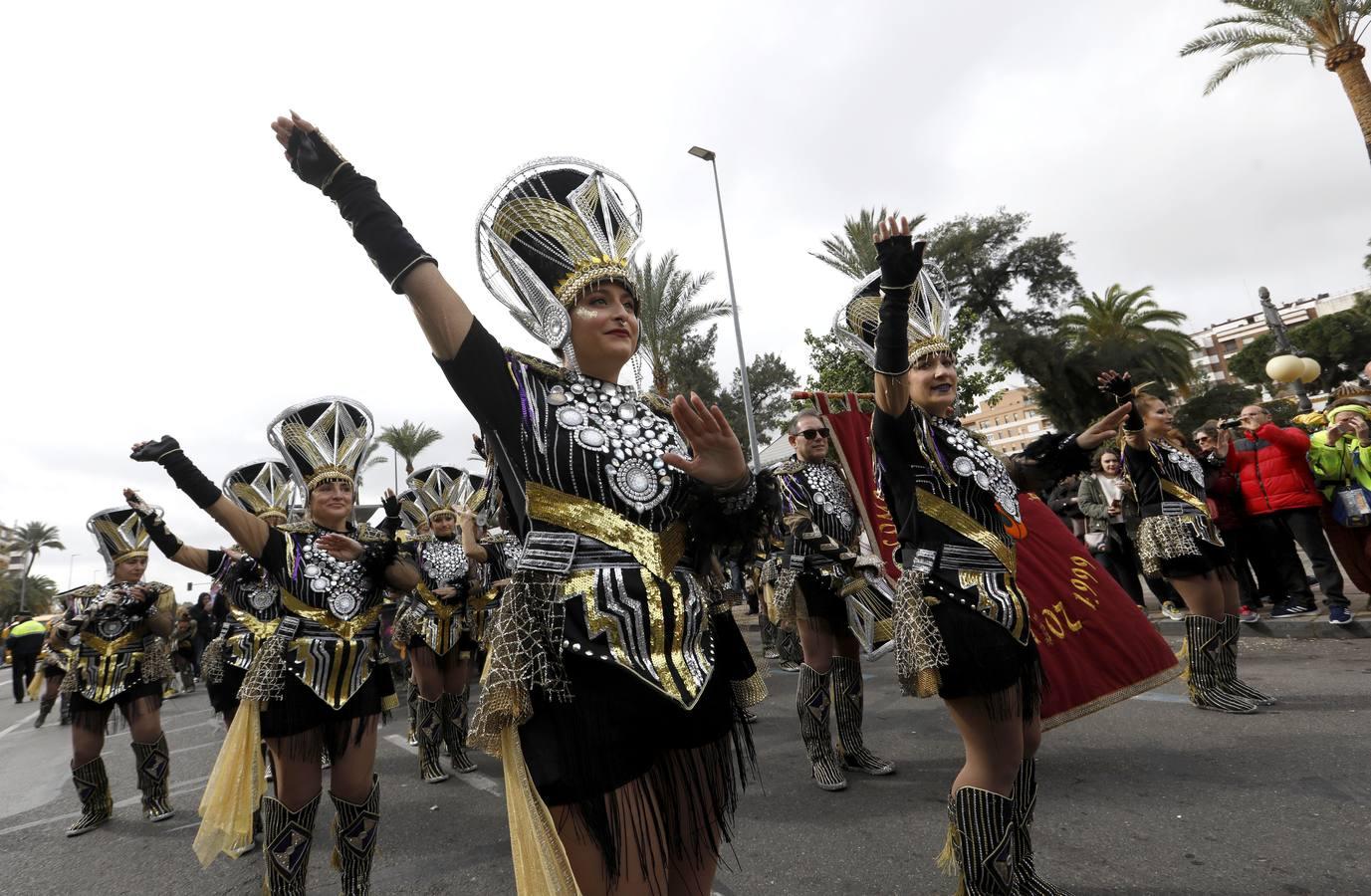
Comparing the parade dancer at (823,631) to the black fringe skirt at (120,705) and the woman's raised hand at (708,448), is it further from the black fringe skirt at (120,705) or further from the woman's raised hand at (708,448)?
the black fringe skirt at (120,705)

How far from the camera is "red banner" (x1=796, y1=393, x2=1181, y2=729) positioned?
12.4 ft

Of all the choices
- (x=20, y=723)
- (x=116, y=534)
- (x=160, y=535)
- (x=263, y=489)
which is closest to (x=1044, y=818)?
(x=160, y=535)

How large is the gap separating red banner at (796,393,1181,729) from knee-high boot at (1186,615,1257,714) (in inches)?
43.9

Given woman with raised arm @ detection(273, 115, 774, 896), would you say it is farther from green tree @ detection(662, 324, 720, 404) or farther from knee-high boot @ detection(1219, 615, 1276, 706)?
green tree @ detection(662, 324, 720, 404)

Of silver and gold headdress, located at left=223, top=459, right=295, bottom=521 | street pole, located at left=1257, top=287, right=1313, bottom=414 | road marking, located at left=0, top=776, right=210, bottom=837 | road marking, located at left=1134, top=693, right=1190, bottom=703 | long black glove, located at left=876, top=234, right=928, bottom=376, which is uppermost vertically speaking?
street pole, located at left=1257, top=287, right=1313, bottom=414

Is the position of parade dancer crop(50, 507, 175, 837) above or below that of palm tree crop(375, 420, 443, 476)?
below

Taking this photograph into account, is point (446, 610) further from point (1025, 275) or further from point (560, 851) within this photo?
point (1025, 275)

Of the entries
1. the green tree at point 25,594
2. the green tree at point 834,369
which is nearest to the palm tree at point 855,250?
the green tree at point 834,369

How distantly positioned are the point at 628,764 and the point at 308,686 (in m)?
2.37

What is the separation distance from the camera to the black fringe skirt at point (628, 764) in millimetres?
1539

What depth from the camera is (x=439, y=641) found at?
621cm

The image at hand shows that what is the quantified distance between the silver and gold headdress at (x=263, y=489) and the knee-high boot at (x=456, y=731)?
6.31 ft

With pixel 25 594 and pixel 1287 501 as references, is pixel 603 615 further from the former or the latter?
pixel 25 594

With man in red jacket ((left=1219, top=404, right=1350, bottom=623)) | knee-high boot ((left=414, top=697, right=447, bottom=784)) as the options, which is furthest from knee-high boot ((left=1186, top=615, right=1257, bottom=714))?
knee-high boot ((left=414, top=697, right=447, bottom=784))
